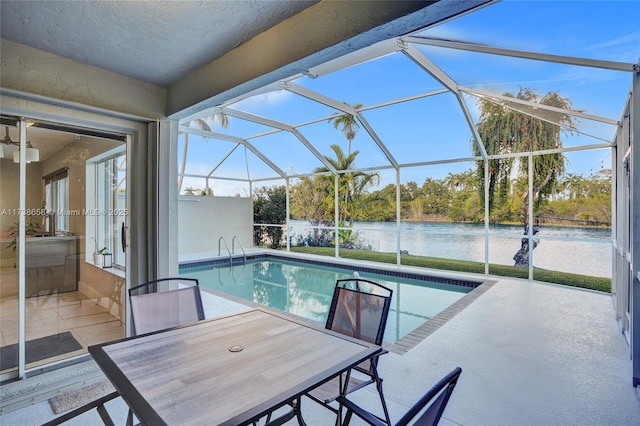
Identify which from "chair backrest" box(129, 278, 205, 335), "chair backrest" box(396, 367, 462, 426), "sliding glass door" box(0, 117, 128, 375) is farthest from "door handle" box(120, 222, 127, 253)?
"chair backrest" box(396, 367, 462, 426)

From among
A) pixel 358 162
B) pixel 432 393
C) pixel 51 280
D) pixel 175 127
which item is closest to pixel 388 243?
pixel 358 162

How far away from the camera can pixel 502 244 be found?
852 centimetres

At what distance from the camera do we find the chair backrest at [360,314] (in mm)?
2191

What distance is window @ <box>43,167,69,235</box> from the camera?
2871 millimetres

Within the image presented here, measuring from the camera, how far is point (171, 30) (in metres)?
2.19

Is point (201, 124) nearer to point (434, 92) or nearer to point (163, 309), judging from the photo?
point (434, 92)

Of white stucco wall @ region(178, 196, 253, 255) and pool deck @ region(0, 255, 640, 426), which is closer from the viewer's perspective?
pool deck @ region(0, 255, 640, 426)

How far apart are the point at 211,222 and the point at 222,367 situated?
418 inches

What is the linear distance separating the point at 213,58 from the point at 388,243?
8744 millimetres

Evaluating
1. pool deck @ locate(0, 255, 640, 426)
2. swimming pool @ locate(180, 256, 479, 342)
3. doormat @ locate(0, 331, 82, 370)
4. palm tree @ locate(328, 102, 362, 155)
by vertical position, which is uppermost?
palm tree @ locate(328, 102, 362, 155)

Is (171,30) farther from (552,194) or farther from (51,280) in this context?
(552,194)

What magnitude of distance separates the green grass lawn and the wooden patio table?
7459mm

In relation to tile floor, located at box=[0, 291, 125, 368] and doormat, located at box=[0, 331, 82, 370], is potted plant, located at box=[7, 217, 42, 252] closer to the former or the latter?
tile floor, located at box=[0, 291, 125, 368]

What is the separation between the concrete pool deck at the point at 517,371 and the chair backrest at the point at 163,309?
2.23 ft
